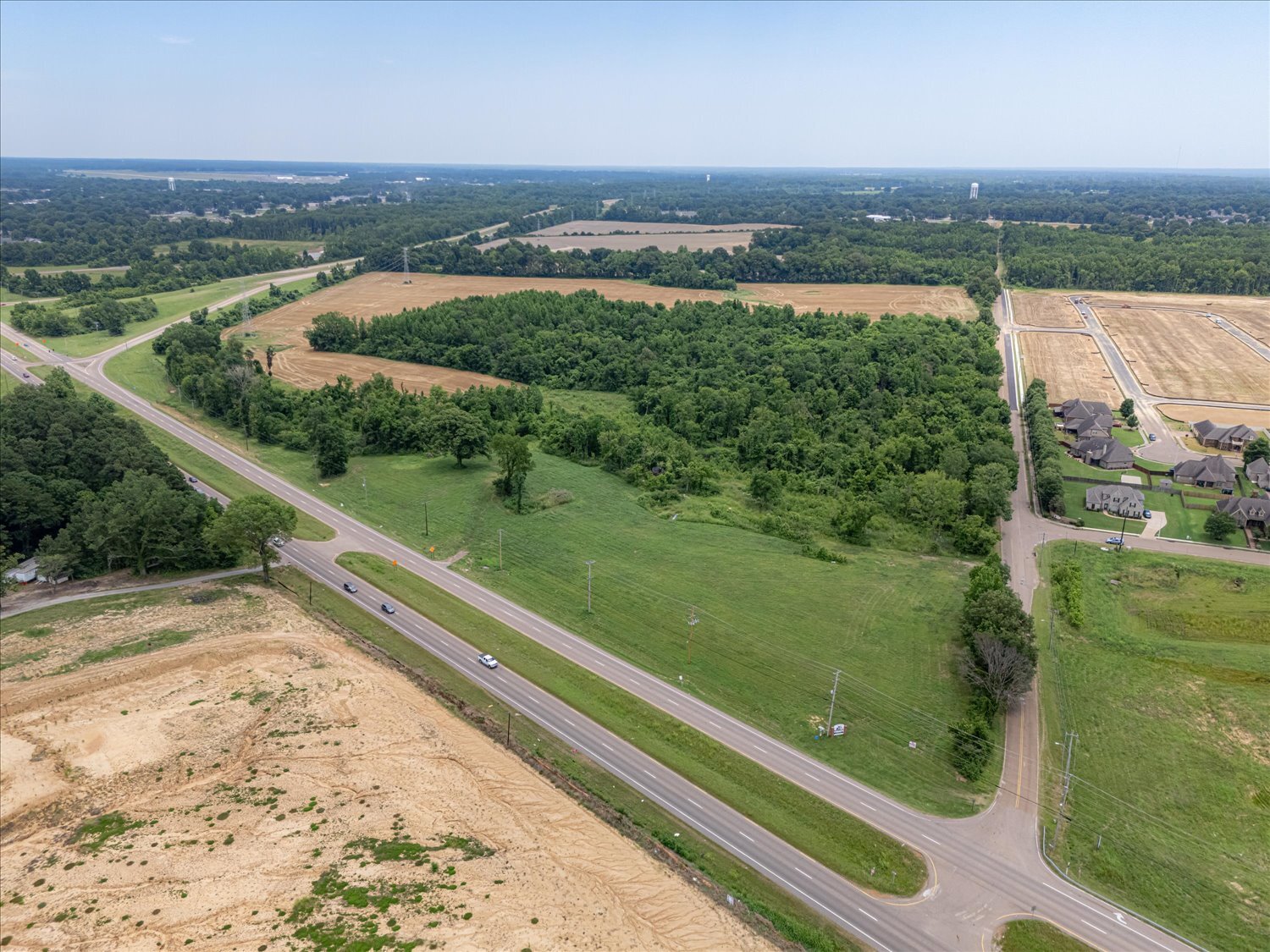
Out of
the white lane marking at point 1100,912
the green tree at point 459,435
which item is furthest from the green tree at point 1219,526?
the green tree at point 459,435

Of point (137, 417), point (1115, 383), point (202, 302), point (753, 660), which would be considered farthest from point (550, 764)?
point (202, 302)

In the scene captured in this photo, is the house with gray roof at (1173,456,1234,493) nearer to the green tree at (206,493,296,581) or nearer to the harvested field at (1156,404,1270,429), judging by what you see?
the harvested field at (1156,404,1270,429)

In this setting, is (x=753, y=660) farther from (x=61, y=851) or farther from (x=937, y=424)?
(x=937, y=424)

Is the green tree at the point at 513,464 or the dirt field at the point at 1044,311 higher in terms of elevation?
the dirt field at the point at 1044,311

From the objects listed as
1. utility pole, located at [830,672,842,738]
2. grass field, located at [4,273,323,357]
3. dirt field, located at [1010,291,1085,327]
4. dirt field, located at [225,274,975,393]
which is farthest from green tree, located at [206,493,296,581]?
dirt field, located at [1010,291,1085,327]

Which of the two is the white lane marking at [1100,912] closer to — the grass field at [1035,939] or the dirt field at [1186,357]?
the grass field at [1035,939]

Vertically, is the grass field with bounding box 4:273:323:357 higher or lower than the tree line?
higher
